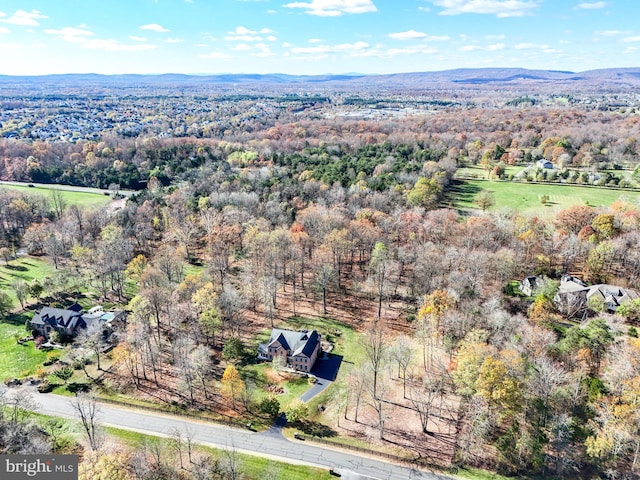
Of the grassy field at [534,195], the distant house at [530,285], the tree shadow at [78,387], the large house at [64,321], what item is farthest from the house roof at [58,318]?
the grassy field at [534,195]

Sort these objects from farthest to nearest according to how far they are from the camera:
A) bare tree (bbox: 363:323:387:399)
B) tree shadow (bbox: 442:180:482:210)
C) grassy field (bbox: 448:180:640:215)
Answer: tree shadow (bbox: 442:180:482:210), grassy field (bbox: 448:180:640:215), bare tree (bbox: 363:323:387:399)

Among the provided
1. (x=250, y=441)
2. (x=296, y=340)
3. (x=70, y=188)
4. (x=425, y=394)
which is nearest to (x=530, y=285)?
(x=425, y=394)

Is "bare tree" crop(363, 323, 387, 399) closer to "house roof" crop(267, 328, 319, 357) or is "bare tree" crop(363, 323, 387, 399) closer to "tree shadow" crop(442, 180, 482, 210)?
"house roof" crop(267, 328, 319, 357)

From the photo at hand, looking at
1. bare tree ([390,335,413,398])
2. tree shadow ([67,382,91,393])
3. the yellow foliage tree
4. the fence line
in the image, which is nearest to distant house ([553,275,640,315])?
bare tree ([390,335,413,398])

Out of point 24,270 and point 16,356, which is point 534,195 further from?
point 24,270

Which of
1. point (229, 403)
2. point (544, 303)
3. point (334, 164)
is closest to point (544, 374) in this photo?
point (544, 303)
